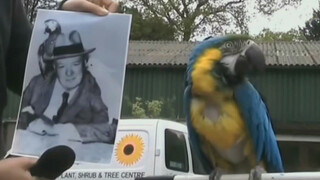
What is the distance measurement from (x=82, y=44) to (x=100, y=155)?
10.0 inches

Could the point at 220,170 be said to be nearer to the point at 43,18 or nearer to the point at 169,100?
the point at 43,18

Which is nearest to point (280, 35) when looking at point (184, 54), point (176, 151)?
point (184, 54)

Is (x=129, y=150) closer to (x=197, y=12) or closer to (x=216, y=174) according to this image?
(x=216, y=174)

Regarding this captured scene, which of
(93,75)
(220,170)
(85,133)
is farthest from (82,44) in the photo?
(220,170)

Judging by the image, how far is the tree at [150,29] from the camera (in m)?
33.3

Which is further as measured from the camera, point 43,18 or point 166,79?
point 166,79

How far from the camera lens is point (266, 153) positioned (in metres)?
Result: 3.48

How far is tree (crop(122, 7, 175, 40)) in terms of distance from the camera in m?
33.3

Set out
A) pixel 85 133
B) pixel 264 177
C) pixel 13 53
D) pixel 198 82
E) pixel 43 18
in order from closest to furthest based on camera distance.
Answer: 1. pixel 85 133
2. pixel 43 18
3. pixel 13 53
4. pixel 264 177
5. pixel 198 82

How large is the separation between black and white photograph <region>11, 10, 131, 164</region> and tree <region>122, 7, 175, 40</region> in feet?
103

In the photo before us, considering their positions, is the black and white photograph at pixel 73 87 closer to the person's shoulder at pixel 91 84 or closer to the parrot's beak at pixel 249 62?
the person's shoulder at pixel 91 84

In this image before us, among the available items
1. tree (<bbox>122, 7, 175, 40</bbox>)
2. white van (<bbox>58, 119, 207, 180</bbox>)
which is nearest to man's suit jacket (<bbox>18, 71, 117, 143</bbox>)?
white van (<bbox>58, 119, 207, 180</bbox>)

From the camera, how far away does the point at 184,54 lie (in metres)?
17.1

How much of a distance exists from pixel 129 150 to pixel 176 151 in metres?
0.68
